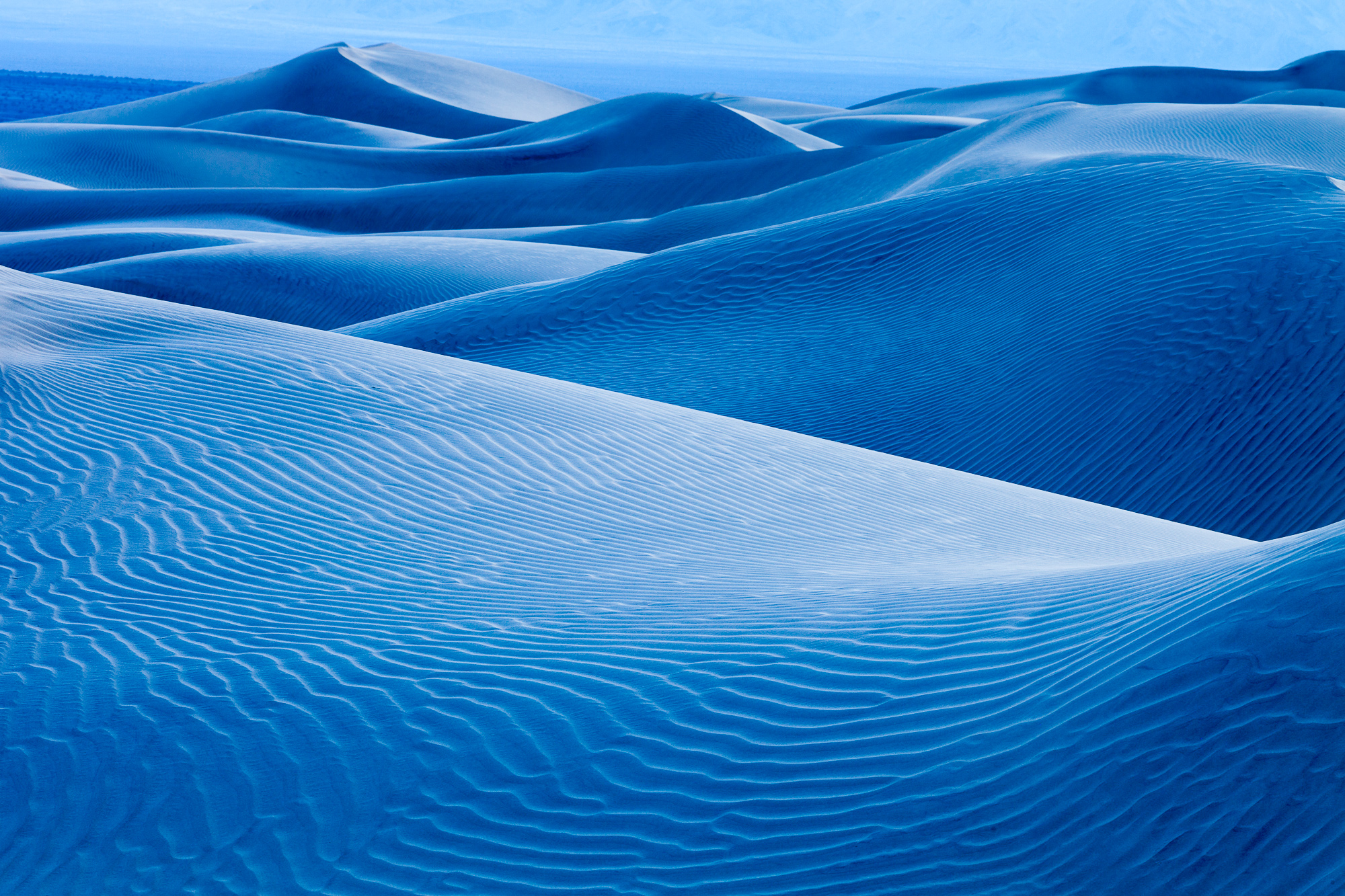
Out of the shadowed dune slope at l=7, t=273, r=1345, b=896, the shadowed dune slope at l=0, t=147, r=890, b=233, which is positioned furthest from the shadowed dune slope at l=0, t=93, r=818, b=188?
the shadowed dune slope at l=7, t=273, r=1345, b=896

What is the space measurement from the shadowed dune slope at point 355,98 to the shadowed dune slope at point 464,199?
42.6ft

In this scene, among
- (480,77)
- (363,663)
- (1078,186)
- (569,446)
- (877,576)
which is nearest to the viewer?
(363,663)

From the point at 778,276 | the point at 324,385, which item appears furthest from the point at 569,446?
the point at 778,276

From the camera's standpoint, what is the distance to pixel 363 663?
3.80 m

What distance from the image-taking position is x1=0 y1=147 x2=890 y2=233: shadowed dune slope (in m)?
21.5

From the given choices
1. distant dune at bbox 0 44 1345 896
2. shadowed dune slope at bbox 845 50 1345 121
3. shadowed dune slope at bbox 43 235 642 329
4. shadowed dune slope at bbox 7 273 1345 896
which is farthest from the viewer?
shadowed dune slope at bbox 845 50 1345 121

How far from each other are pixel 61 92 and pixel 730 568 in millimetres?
70348

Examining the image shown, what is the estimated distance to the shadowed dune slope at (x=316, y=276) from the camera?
14.3m

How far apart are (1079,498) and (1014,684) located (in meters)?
5.12

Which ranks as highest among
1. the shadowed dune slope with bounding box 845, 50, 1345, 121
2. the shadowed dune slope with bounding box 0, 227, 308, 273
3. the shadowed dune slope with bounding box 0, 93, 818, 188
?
the shadowed dune slope with bounding box 845, 50, 1345, 121

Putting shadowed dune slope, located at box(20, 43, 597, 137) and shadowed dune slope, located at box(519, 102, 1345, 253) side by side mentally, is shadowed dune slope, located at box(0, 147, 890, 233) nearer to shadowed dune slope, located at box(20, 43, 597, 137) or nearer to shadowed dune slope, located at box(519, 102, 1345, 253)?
shadowed dune slope, located at box(519, 102, 1345, 253)

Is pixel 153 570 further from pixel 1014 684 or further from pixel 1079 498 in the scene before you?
pixel 1079 498

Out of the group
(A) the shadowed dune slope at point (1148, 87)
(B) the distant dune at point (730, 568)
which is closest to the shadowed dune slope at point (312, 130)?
(A) the shadowed dune slope at point (1148, 87)

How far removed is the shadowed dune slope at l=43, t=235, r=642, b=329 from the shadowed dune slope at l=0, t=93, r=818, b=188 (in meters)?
11.7
